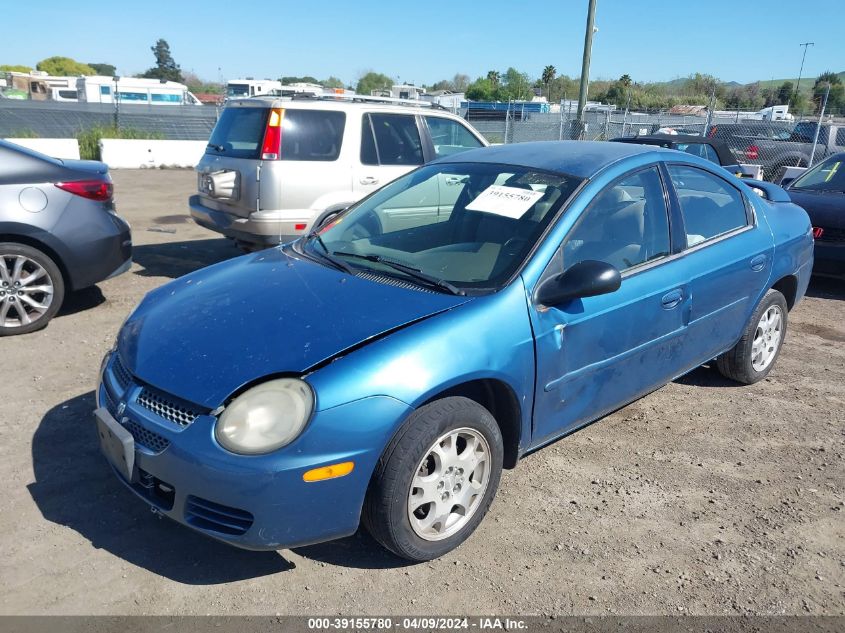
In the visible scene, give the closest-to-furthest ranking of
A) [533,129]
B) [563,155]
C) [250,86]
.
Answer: [563,155], [533,129], [250,86]

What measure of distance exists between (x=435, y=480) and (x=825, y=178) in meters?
7.39

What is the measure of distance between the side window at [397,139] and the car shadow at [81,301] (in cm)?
308

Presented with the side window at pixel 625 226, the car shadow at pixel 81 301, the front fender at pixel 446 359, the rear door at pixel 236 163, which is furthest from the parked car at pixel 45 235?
the side window at pixel 625 226

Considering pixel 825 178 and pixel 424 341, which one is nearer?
pixel 424 341

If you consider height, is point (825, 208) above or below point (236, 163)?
below

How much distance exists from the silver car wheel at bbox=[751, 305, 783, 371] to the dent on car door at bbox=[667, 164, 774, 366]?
33 centimetres

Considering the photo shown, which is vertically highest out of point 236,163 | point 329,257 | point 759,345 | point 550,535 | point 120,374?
point 236,163

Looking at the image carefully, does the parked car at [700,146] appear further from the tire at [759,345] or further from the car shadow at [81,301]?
the car shadow at [81,301]

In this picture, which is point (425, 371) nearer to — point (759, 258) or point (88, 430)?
point (88, 430)

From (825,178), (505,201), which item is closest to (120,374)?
(505,201)

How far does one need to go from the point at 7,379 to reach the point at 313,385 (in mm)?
3136

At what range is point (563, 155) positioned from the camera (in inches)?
150

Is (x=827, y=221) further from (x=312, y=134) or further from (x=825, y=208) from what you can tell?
(x=312, y=134)

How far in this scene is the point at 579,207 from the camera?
336 centimetres
